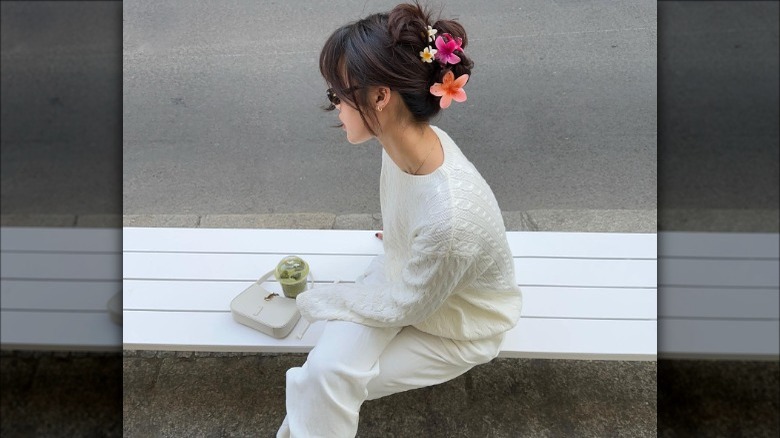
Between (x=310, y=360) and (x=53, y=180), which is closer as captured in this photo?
(x=53, y=180)

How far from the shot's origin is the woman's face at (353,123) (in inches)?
59.2

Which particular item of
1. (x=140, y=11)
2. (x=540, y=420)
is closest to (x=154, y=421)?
(x=540, y=420)

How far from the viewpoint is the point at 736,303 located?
4.75ft

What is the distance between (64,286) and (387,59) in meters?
0.91

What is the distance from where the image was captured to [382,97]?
144 cm

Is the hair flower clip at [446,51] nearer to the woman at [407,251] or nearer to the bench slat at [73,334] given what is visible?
the woman at [407,251]

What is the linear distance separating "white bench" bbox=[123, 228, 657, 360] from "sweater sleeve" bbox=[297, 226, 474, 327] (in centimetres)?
19

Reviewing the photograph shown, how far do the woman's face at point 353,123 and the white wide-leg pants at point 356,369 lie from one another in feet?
1.70

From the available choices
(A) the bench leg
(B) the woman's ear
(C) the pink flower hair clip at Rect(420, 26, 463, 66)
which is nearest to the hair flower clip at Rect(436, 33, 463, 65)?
(C) the pink flower hair clip at Rect(420, 26, 463, 66)

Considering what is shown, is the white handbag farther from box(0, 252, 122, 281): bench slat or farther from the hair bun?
the hair bun

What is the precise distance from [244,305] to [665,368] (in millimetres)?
1214

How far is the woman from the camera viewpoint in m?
1.41

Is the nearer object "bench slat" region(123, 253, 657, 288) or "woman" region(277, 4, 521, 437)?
"woman" region(277, 4, 521, 437)

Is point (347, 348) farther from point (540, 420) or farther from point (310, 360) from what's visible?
point (540, 420)
